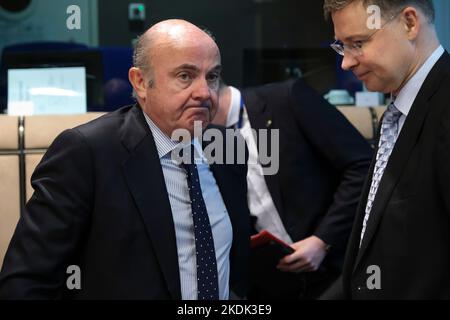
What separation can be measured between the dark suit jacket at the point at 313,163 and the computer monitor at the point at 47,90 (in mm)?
904

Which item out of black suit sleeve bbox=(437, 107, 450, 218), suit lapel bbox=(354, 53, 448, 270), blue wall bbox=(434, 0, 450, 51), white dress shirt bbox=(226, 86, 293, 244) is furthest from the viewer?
blue wall bbox=(434, 0, 450, 51)

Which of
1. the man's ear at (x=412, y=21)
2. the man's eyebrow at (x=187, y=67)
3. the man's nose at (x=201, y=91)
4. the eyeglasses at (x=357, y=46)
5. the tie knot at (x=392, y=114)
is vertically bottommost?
the tie knot at (x=392, y=114)

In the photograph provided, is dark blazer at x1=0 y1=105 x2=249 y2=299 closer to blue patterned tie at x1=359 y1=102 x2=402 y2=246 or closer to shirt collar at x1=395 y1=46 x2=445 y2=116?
blue patterned tie at x1=359 y1=102 x2=402 y2=246

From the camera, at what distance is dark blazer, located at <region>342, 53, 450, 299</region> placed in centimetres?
134

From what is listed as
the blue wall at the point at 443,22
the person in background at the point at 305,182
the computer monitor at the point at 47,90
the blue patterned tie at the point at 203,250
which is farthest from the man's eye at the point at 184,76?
the blue wall at the point at 443,22

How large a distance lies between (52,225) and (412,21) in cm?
92

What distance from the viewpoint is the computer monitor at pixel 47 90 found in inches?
109

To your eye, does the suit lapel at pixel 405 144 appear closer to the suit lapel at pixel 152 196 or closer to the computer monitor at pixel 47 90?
the suit lapel at pixel 152 196

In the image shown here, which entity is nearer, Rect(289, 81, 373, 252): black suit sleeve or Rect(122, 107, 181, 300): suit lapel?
Rect(122, 107, 181, 300): suit lapel

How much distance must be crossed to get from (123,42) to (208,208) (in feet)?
13.8

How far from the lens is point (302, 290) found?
2375mm

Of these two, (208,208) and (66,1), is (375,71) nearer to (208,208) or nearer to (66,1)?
(208,208)

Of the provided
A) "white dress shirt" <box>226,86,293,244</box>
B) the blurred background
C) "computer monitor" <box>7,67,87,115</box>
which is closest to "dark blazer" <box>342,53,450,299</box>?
"white dress shirt" <box>226,86,293,244</box>

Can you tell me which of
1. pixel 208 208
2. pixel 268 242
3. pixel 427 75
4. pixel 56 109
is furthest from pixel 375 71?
pixel 56 109
